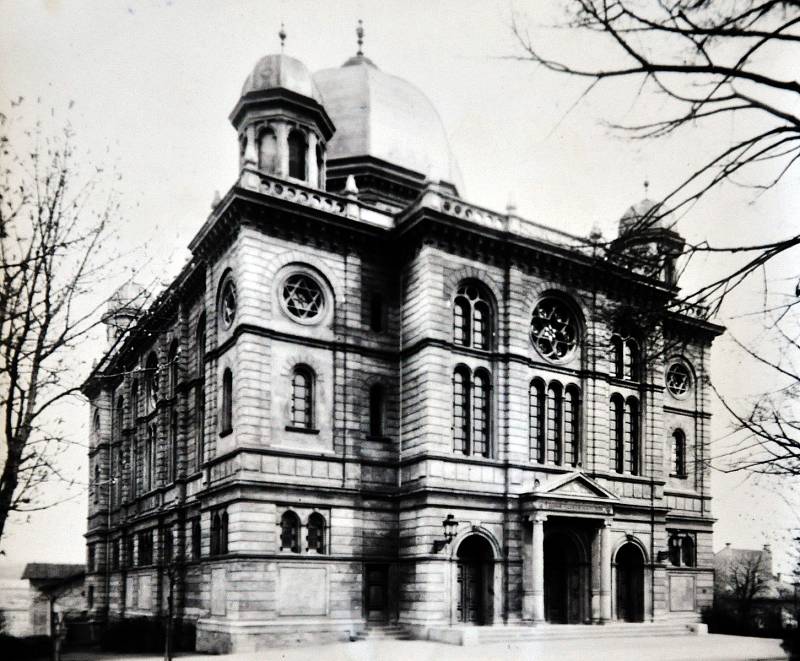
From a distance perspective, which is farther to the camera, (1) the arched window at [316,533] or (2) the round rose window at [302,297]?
(2) the round rose window at [302,297]

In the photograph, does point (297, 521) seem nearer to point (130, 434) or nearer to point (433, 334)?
point (433, 334)

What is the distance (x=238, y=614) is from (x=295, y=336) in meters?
8.94

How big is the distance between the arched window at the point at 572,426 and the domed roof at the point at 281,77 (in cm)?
1498

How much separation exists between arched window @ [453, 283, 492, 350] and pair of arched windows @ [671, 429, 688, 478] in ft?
43.8

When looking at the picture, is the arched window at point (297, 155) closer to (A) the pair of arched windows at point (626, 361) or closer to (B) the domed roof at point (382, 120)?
(B) the domed roof at point (382, 120)

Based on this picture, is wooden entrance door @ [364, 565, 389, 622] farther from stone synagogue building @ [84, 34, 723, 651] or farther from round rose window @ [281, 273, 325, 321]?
round rose window @ [281, 273, 325, 321]

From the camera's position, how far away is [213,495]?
28.5 meters

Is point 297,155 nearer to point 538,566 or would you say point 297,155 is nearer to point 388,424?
point 388,424

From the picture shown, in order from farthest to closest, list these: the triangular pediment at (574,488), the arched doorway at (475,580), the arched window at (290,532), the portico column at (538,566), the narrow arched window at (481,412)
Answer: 1. the narrow arched window at (481,412)
2. the triangular pediment at (574,488)
3. the arched doorway at (475,580)
4. the portico column at (538,566)
5. the arched window at (290,532)

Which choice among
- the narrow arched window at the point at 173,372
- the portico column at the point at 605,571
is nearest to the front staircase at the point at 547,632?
the portico column at the point at 605,571

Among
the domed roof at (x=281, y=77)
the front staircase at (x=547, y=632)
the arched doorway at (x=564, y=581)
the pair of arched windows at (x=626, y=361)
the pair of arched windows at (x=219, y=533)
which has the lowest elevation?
the front staircase at (x=547, y=632)

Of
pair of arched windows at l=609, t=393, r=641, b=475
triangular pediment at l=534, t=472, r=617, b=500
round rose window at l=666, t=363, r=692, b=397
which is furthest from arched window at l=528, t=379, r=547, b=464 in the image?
round rose window at l=666, t=363, r=692, b=397

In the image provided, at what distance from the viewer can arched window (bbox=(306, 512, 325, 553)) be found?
27.1 metres

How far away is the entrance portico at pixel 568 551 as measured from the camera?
28.2m
